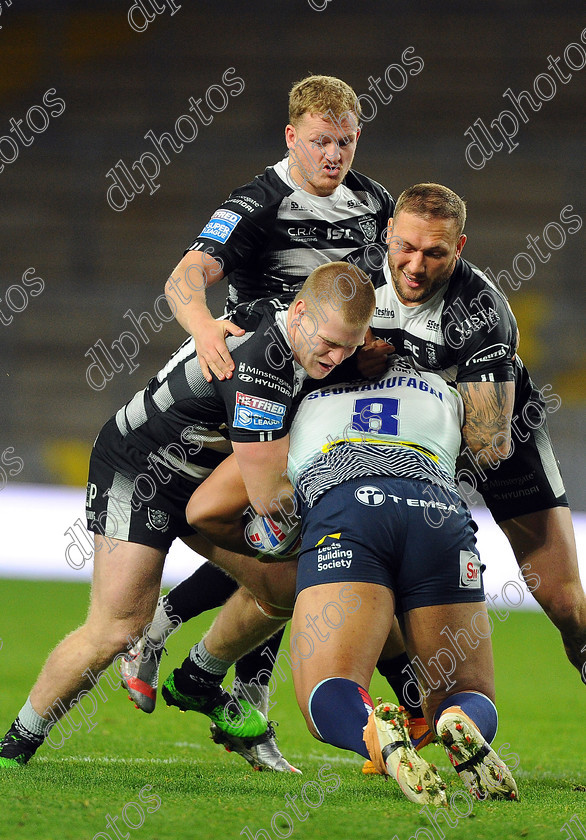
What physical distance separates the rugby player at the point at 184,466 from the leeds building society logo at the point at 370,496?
412 millimetres

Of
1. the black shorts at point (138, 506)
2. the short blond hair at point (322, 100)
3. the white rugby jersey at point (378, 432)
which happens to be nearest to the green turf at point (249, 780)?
the black shorts at point (138, 506)

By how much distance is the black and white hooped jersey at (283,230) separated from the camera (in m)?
4.12

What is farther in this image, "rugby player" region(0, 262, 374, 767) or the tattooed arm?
the tattooed arm

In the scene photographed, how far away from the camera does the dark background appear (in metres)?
12.5

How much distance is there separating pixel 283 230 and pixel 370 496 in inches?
Answer: 56.2

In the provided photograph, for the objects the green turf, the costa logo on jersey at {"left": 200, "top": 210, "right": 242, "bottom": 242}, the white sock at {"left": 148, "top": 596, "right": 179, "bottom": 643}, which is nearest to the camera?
the green turf

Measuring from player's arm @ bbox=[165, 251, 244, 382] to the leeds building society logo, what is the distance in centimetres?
64

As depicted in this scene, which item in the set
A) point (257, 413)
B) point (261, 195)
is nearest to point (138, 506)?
point (257, 413)

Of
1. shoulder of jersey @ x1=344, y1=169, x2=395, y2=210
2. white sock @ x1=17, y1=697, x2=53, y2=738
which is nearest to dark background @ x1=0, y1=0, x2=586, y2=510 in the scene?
shoulder of jersey @ x1=344, y1=169, x2=395, y2=210

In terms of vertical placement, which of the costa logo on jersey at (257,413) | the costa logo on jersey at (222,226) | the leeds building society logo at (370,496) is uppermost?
the costa logo on jersey at (222,226)

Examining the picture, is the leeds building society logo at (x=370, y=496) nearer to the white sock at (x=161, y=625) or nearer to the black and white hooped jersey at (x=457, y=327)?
the black and white hooped jersey at (x=457, y=327)

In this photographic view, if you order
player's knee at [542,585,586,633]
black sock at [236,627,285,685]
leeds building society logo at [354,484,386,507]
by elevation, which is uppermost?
leeds building society logo at [354,484,386,507]

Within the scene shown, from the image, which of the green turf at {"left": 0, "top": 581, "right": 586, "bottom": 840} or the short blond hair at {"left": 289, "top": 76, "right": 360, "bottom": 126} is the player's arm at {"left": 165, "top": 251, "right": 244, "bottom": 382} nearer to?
the short blond hair at {"left": 289, "top": 76, "right": 360, "bottom": 126}

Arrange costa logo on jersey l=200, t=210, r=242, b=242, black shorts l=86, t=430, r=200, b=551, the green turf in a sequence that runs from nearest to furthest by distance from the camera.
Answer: the green turf
black shorts l=86, t=430, r=200, b=551
costa logo on jersey l=200, t=210, r=242, b=242
